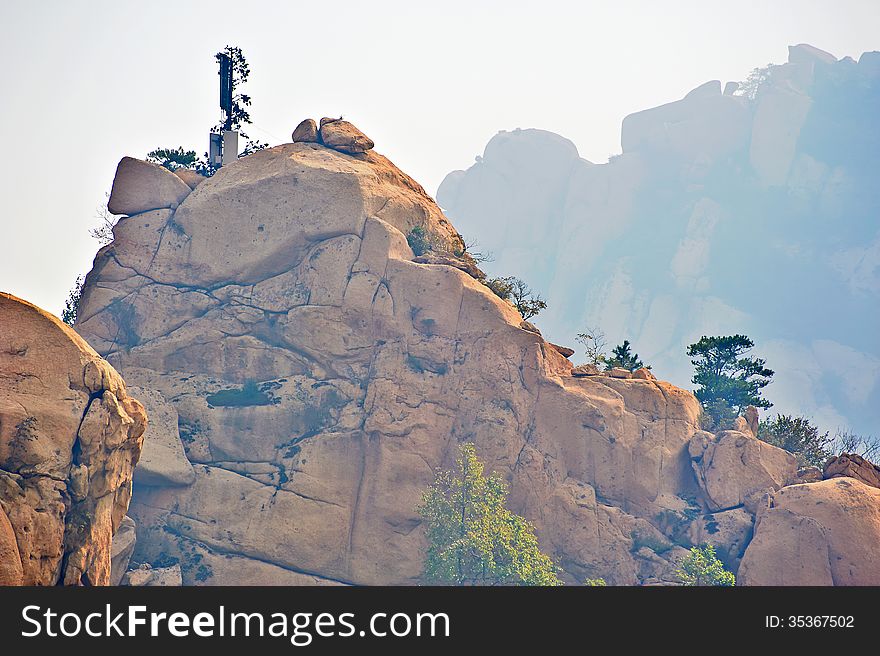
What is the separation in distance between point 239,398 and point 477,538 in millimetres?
16166

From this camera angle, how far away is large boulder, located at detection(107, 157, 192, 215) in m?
66.4

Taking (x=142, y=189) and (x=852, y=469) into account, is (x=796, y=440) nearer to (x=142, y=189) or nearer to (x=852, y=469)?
(x=852, y=469)

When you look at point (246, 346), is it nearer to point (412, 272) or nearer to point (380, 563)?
point (412, 272)

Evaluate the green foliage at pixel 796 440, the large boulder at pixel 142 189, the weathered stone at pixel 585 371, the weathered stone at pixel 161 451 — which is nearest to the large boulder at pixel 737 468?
the green foliage at pixel 796 440

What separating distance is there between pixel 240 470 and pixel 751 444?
98.9ft

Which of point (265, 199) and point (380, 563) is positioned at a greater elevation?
point (265, 199)

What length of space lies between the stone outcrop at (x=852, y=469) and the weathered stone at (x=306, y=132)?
37.5 m

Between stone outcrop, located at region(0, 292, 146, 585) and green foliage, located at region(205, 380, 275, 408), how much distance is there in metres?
18.6

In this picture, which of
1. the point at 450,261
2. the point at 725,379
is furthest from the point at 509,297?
the point at 725,379

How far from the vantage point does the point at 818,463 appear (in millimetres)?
68875

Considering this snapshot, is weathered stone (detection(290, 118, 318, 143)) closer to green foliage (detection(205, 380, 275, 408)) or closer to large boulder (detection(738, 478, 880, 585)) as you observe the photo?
green foliage (detection(205, 380, 275, 408))

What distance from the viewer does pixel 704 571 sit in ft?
185

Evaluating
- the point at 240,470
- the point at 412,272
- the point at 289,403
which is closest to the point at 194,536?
the point at 240,470

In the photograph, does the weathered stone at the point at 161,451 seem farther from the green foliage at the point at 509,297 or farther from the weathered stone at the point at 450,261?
the green foliage at the point at 509,297
